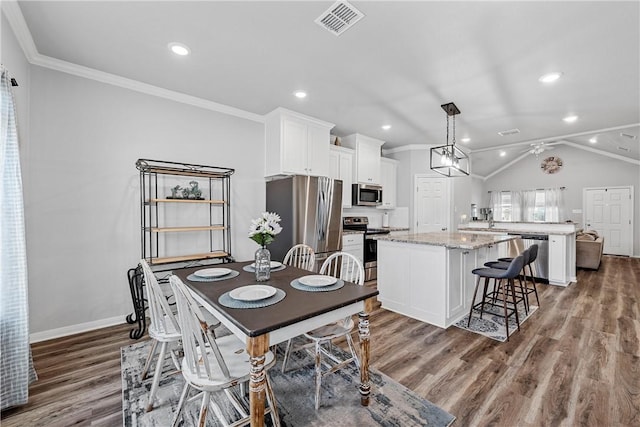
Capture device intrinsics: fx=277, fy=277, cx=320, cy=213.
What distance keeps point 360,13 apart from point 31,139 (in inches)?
123

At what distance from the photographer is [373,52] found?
2523 millimetres

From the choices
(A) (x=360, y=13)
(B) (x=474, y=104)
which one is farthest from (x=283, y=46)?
(B) (x=474, y=104)

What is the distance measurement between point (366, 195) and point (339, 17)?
3523 mm

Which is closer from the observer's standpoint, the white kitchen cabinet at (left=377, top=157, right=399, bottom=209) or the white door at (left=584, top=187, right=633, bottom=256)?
the white kitchen cabinet at (left=377, top=157, right=399, bottom=209)

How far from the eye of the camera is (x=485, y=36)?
7.45 feet

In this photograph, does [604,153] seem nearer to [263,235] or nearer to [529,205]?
[529,205]

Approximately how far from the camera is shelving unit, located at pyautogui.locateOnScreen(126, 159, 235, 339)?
120 inches

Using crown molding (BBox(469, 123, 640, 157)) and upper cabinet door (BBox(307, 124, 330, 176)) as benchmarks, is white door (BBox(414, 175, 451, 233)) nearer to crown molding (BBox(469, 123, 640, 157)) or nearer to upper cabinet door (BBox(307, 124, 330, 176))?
crown molding (BBox(469, 123, 640, 157))

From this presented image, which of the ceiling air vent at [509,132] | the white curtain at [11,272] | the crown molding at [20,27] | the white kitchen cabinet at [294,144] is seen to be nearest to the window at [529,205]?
the ceiling air vent at [509,132]

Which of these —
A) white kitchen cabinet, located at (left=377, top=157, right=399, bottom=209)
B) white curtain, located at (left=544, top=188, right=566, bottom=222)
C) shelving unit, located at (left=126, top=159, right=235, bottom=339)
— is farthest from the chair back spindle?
white curtain, located at (left=544, top=188, right=566, bottom=222)

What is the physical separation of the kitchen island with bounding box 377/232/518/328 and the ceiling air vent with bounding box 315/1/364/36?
86.0 inches

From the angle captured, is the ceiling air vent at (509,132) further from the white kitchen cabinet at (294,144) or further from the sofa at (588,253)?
the white kitchen cabinet at (294,144)

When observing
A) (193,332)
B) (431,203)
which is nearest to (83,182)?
(193,332)

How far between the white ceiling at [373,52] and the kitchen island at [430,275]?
70.9 inches
